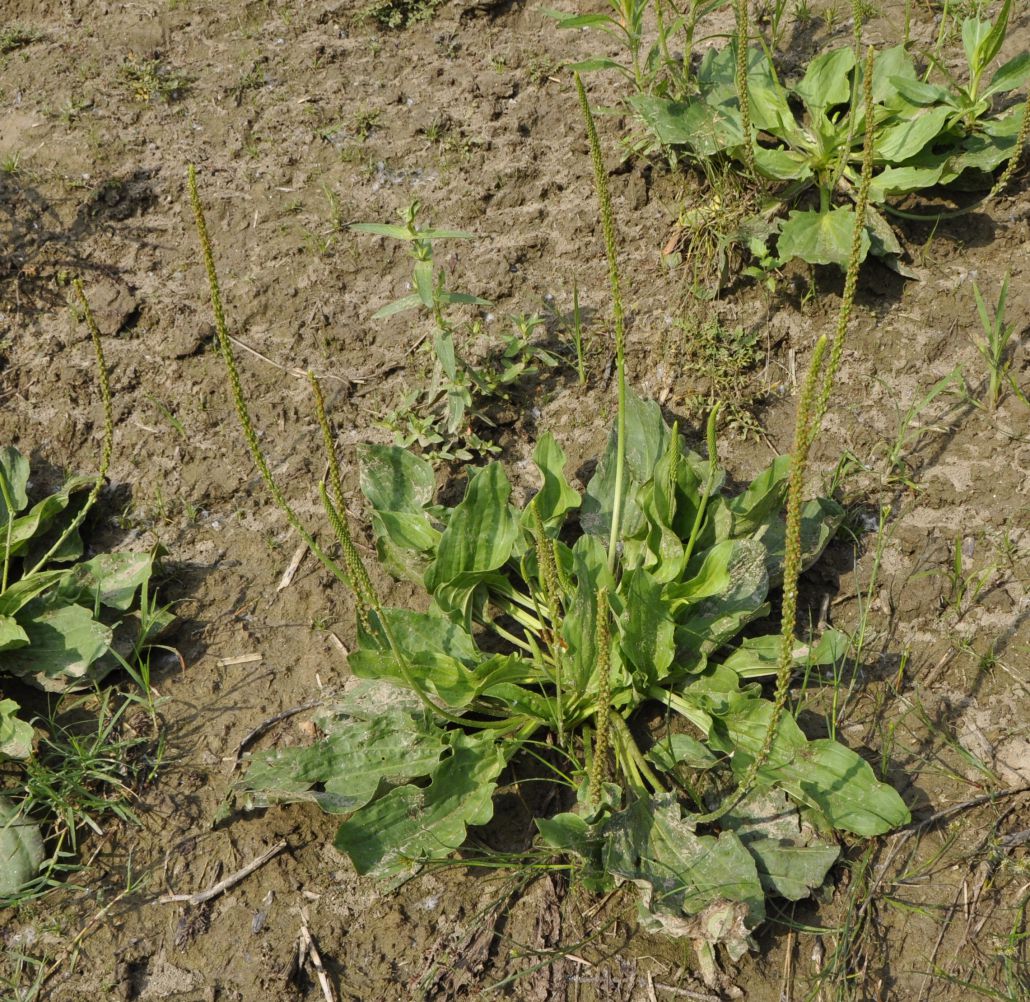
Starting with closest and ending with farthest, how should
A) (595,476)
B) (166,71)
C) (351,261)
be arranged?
(595,476) → (351,261) → (166,71)

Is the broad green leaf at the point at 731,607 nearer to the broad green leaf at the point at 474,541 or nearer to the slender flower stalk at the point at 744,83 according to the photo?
the broad green leaf at the point at 474,541

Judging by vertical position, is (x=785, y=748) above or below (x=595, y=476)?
below

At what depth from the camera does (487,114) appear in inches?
183

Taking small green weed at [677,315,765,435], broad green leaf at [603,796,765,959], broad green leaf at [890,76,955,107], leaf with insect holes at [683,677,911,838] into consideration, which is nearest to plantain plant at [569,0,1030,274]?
broad green leaf at [890,76,955,107]

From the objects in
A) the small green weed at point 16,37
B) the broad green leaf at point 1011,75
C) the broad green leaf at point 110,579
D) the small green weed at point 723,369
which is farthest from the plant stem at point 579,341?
the small green weed at point 16,37

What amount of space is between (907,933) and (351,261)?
3.02 metres

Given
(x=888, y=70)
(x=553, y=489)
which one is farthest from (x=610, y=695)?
(x=888, y=70)

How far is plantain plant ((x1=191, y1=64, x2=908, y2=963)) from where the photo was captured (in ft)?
8.89

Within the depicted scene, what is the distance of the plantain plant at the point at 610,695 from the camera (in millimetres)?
2711

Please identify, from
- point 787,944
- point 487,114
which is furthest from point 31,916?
point 487,114

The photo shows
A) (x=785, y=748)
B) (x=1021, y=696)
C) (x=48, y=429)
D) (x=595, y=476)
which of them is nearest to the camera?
(x=785, y=748)

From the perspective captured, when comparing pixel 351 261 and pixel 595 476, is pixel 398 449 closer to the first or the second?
pixel 595 476

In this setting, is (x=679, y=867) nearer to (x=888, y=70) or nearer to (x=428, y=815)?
(x=428, y=815)

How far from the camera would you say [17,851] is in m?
2.94
